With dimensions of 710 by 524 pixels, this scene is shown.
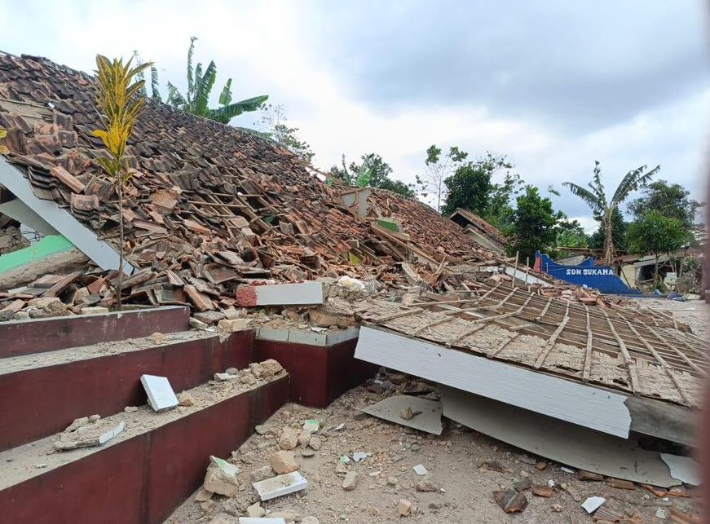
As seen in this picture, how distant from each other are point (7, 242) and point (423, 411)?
508 centimetres

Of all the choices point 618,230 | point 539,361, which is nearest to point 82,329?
point 539,361

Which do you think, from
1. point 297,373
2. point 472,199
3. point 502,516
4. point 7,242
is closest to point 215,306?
point 297,373

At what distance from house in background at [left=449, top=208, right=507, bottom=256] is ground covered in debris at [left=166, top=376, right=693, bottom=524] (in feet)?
58.4

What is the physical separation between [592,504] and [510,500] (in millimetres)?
546

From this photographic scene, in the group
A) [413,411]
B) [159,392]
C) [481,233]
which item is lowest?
[413,411]

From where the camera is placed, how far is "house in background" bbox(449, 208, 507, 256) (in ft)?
70.1

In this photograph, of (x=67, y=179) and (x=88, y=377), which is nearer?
(x=88, y=377)

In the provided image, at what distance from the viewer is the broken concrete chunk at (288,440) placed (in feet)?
11.2

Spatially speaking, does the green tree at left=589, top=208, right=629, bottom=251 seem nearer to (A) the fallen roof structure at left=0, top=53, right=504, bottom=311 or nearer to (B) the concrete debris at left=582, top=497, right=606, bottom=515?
(A) the fallen roof structure at left=0, top=53, right=504, bottom=311

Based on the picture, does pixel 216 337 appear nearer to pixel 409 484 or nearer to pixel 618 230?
pixel 409 484

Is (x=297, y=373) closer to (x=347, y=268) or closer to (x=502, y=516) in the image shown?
(x=502, y=516)

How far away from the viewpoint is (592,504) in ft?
9.43

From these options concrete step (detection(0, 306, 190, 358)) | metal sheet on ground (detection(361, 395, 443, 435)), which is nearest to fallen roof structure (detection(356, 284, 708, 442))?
metal sheet on ground (detection(361, 395, 443, 435))

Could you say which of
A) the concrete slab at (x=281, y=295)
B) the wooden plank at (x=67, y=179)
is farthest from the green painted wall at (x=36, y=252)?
the concrete slab at (x=281, y=295)
